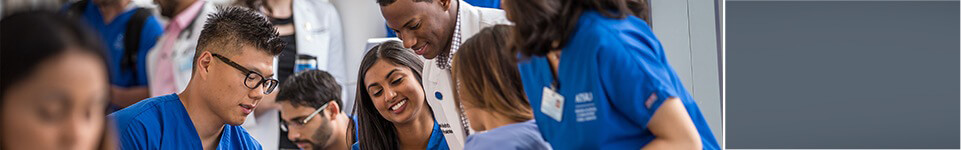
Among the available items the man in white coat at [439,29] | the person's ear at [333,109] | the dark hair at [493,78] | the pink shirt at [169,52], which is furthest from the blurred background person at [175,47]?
the dark hair at [493,78]

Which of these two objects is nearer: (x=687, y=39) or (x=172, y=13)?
(x=687, y=39)

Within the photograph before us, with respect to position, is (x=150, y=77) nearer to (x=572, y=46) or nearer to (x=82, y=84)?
(x=572, y=46)

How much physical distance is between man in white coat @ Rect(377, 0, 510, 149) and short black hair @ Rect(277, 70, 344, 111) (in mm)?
1144

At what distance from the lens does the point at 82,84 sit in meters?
1.24

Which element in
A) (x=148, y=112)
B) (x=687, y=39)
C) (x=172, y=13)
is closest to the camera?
(x=148, y=112)

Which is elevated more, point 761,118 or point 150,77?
point 150,77

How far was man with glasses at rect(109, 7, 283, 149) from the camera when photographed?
118 inches

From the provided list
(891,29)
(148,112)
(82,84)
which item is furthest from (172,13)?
(891,29)

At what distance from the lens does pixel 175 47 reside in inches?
196

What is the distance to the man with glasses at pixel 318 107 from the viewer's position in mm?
4277

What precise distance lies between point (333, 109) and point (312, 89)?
0.11 metres

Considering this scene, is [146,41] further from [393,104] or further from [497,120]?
[497,120]

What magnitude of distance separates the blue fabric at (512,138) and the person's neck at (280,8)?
2.80 meters

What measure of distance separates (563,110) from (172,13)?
336cm
